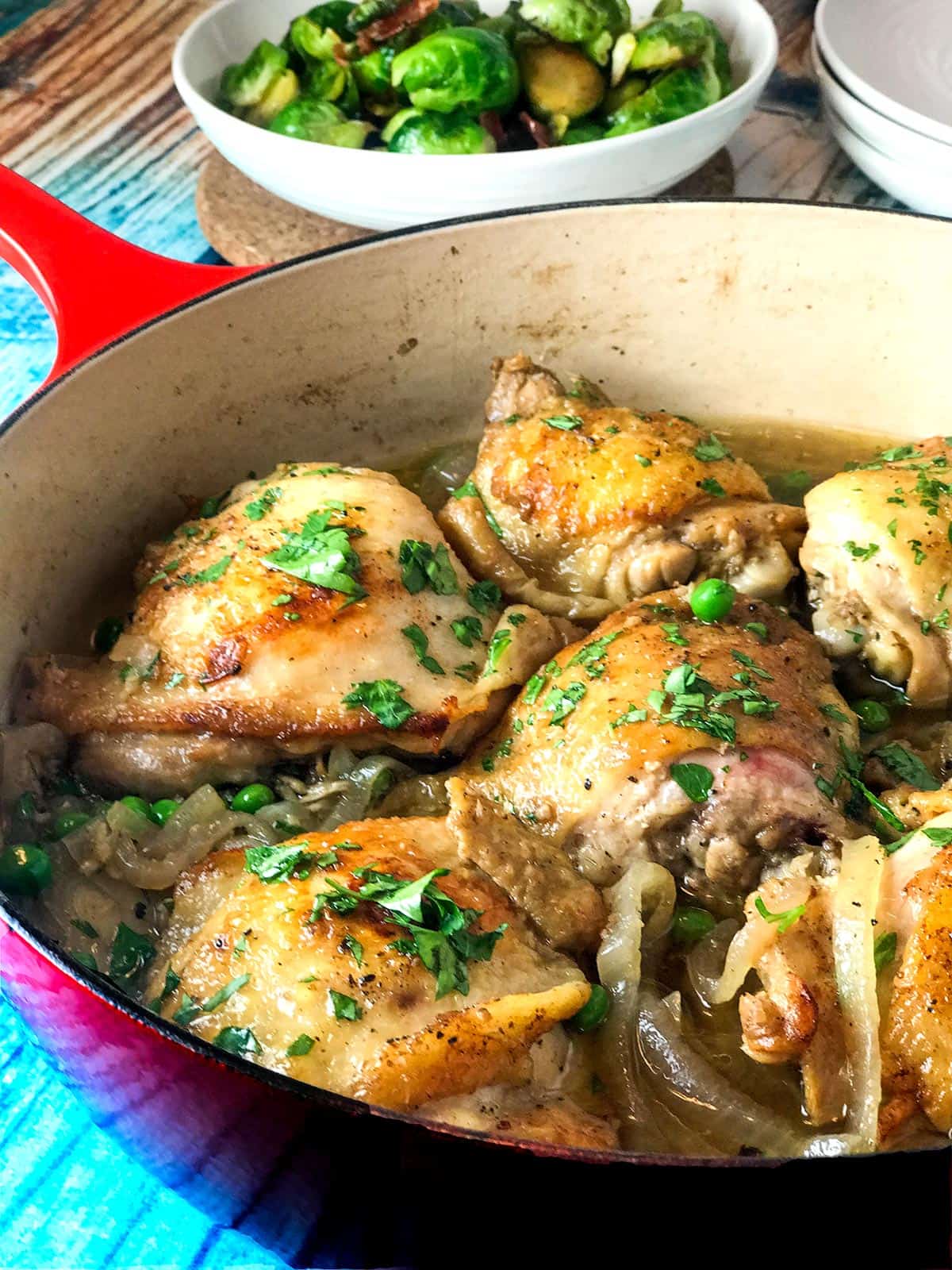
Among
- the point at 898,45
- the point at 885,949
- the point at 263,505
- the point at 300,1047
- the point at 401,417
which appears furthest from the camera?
the point at 898,45

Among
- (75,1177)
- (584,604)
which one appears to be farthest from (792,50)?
(75,1177)

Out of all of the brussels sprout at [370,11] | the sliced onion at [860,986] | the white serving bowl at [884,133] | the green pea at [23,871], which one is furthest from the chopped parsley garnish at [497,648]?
the brussels sprout at [370,11]

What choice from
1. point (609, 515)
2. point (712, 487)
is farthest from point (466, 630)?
point (712, 487)

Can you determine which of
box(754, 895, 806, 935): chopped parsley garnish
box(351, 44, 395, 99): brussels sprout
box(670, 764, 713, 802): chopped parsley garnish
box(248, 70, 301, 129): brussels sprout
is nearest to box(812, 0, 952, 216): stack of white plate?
box(351, 44, 395, 99): brussels sprout

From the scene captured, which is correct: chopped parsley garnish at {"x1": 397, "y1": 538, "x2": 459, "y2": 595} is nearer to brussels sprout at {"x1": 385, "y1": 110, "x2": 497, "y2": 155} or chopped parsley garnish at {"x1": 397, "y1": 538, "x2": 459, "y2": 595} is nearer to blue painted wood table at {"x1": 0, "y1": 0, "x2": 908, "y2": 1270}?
blue painted wood table at {"x1": 0, "y1": 0, "x2": 908, "y2": 1270}

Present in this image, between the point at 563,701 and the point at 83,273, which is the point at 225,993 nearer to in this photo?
the point at 563,701

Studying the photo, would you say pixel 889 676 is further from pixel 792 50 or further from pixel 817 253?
pixel 792 50
